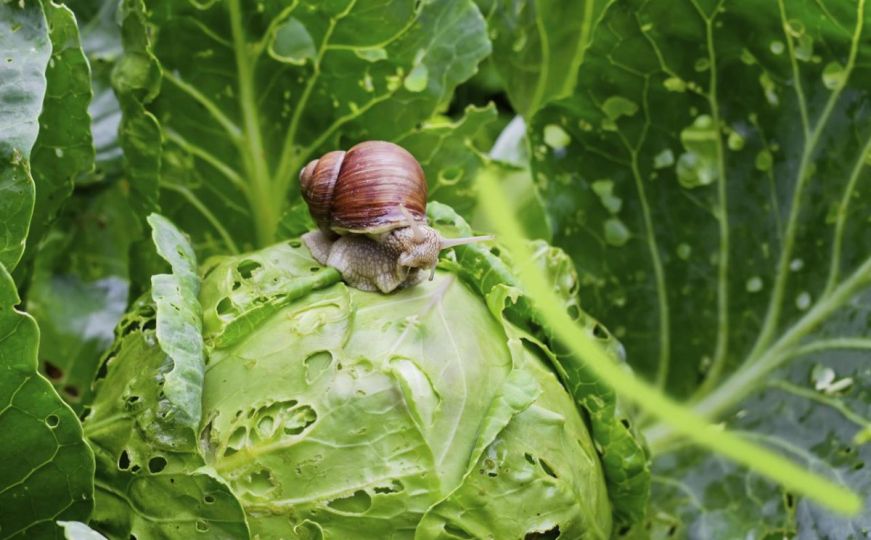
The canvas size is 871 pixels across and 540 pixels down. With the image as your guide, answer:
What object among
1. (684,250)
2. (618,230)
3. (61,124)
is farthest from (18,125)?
(684,250)

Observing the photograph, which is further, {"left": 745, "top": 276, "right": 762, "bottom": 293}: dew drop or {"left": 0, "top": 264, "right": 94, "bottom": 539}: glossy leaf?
{"left": 745, "top": 276, "right": 762, "bottom": 293}: dew drop

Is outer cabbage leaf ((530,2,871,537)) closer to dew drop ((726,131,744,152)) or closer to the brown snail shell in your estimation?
dew drop ((726,131,744,152))

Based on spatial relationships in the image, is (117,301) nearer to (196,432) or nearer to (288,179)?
(288,179)

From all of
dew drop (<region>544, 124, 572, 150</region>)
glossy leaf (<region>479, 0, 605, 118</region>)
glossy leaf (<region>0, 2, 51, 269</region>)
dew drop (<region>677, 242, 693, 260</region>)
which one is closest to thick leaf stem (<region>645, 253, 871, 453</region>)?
dew drop (<region>677, 242, 693, 260</region>)

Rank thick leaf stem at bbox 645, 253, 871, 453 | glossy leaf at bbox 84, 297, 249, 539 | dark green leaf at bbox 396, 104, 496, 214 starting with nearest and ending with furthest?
1. glossy leaf at bbox 84, 297, 249, 539
2. thick leaf stem at bbox 645, 253, 871, 453
3. dark green leaf at bbox 396, 104, 496, 214

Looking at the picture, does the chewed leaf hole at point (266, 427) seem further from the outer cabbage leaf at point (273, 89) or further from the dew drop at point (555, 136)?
the dew drop at point (555, 136)

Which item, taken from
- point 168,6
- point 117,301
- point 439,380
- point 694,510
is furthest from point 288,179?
point 694,510

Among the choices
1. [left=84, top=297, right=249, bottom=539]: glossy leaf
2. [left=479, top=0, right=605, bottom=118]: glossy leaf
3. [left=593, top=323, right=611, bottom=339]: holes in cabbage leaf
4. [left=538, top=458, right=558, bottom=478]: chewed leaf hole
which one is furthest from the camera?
[left=479, top=0, right=605, bottom=118]: glossy leaf
